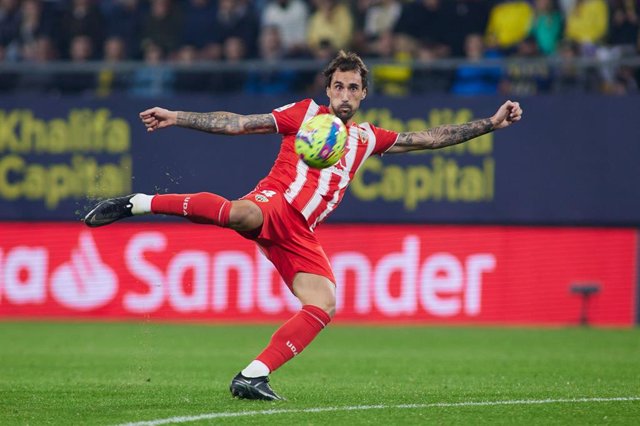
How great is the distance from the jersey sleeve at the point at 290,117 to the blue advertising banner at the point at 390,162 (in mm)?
8812

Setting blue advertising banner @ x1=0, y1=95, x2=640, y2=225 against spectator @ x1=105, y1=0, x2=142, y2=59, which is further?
spectator @ x1=105, y1=0, x2=142, y2=59

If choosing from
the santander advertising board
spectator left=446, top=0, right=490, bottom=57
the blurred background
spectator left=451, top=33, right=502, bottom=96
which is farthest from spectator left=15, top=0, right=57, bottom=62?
spectator left=451, top=33, right=502, bottom=96

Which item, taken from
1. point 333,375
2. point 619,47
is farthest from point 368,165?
point 333,375

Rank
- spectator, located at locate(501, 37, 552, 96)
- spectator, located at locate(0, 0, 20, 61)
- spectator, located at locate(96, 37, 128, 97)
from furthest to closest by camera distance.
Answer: spectator, located at locate(0, 0, 20, 61) → spectator, located at locate(96, 37, 128, 97) → spectator, located at locate(501, 37, 552, 96)

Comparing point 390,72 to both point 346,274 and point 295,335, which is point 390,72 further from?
point 295,335

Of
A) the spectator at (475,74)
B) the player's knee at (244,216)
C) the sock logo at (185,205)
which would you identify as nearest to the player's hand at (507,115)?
the player's knee at (244,216)

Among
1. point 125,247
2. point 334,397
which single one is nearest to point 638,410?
point 334,397

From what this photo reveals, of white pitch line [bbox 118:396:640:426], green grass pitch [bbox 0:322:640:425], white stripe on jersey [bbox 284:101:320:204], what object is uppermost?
white stripe on jersey [bbox 284:101:320:204]

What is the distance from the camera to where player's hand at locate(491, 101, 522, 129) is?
343 inches

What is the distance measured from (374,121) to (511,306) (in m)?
3.28

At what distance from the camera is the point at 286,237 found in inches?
328

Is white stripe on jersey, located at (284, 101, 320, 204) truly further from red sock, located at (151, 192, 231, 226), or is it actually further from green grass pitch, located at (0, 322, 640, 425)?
green grass pitch, located at (0, 322, 640, 425)

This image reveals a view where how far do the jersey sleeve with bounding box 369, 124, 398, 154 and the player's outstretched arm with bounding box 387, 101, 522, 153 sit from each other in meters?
0.04

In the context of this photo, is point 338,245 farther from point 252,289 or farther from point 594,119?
point 594,119
